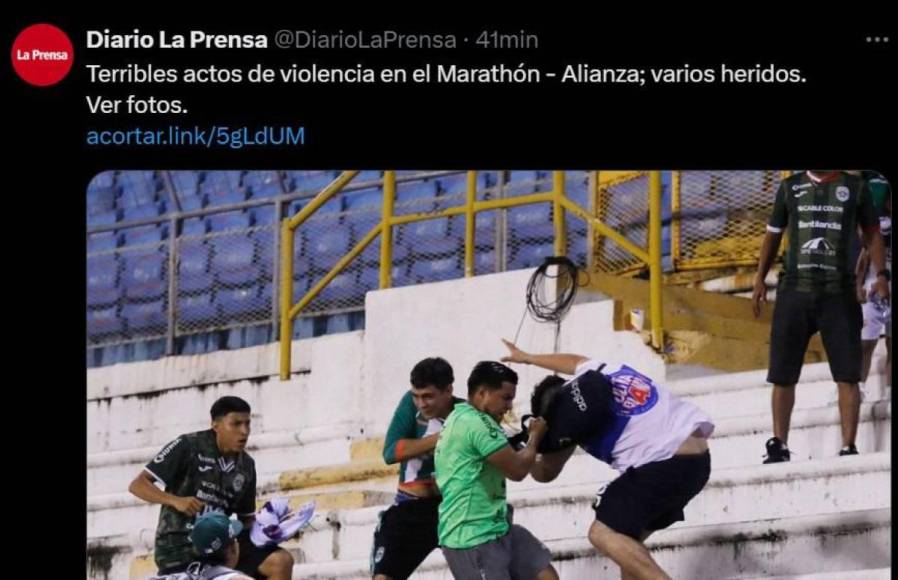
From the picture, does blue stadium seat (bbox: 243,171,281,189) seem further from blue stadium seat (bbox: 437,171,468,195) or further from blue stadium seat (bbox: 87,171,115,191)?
blue stadium seat (bbox: 437,171,468,195)

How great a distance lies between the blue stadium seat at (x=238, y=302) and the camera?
1689 centimetres

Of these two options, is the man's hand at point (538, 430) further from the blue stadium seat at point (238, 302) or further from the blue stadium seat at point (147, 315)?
the blue stadium seat at point (147, 315)

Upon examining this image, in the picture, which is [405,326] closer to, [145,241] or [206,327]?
[206,327]

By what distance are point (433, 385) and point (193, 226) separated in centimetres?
696

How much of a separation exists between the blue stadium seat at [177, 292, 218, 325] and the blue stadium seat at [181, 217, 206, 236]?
0.55m

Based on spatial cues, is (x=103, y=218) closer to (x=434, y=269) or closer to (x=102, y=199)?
(x=102, y=199)

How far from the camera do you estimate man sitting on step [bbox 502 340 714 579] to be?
1034cm

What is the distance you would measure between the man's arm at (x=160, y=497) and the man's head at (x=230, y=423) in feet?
1.03

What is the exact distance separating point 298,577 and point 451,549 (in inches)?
57.2

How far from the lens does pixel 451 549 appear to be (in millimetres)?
10539

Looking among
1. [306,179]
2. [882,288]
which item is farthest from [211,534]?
[306,179]

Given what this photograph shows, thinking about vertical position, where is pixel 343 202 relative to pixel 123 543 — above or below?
above

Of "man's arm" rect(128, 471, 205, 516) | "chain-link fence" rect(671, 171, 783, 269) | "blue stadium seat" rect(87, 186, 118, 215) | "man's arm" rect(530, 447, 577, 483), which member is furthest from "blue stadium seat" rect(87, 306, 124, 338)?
"man's arm" rect(530, 447, 577, 483)
